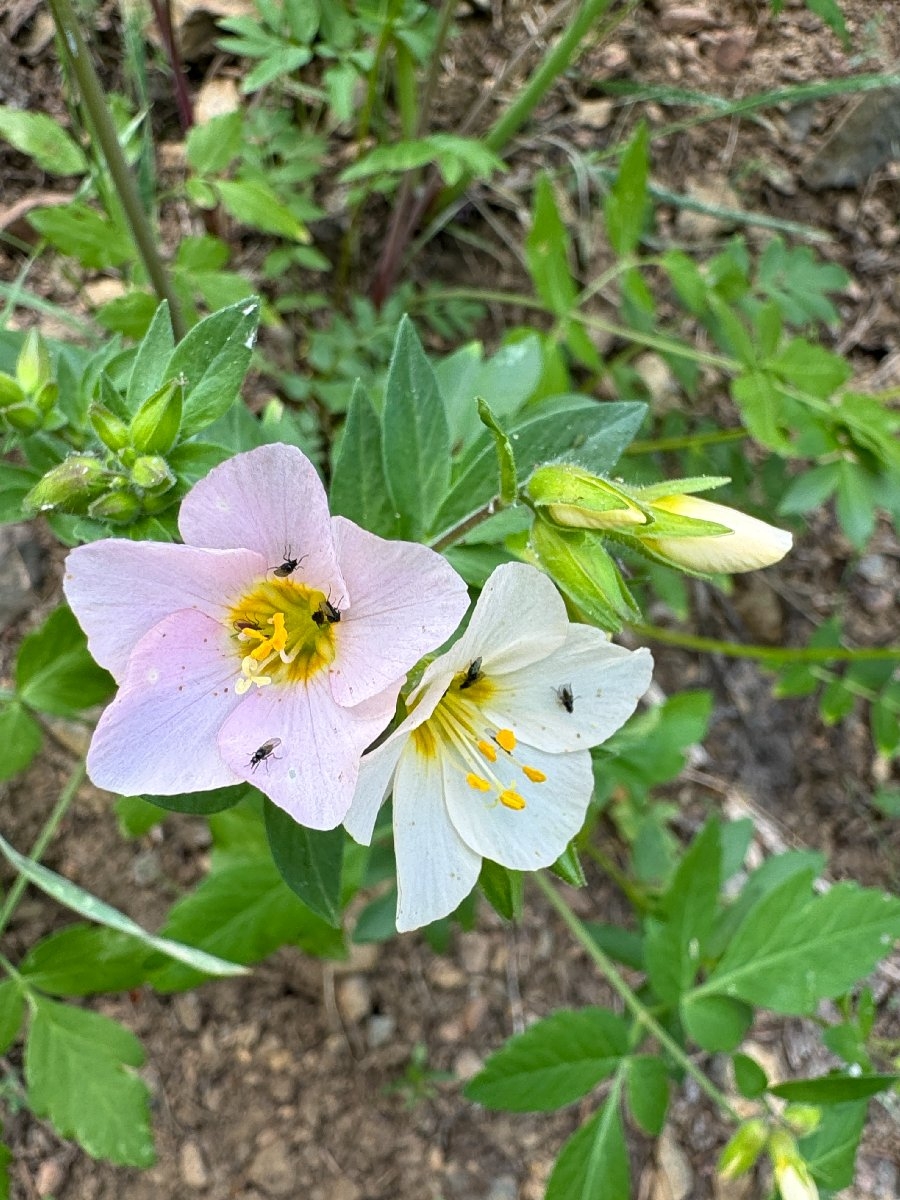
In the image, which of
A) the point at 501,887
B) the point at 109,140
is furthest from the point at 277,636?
the point at 109,140

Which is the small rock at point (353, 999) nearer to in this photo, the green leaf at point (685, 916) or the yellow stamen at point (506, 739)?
the green leaf at point (685, 916)

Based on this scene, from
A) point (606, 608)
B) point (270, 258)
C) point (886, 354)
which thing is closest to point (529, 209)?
point (270, 258)

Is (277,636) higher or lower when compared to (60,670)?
higher

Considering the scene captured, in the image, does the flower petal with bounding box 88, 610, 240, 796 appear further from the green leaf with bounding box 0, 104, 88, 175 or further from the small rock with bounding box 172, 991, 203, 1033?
the small rock with bounding box 172, 991, 203, 1033

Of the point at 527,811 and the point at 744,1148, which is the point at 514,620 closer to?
the point at 527,811

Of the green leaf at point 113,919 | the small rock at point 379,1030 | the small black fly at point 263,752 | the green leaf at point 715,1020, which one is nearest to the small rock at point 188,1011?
the small rock at point 379,1030

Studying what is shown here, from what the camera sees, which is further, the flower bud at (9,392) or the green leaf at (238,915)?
the green leaf at (238,915)
